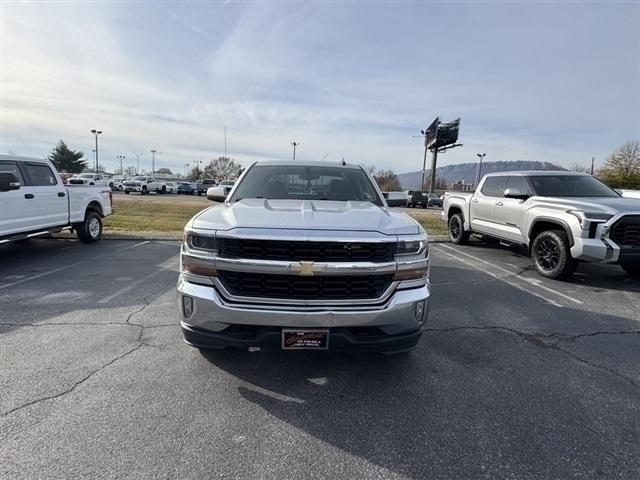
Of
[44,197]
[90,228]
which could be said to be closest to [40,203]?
[44,197]

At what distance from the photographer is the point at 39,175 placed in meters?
7.82

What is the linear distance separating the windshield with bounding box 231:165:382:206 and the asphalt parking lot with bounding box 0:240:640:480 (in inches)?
66.8

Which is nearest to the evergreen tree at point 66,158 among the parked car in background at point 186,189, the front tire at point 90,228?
the parked car in background at point 186,189

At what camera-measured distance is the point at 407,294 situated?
109 inches

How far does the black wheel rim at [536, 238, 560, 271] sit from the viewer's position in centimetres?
656

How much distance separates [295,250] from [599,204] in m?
5.89

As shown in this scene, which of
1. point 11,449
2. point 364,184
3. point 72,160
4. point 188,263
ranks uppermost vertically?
point 72,160

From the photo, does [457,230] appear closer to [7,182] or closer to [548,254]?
[548,254]

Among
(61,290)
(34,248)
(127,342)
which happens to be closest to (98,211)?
(34,248)

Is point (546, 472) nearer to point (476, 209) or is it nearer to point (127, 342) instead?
point (127, 342)

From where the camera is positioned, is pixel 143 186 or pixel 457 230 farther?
pixel 143 186

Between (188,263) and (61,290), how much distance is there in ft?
12.6

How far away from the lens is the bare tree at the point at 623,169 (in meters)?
37.7

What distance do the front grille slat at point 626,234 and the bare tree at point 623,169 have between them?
131 ft
